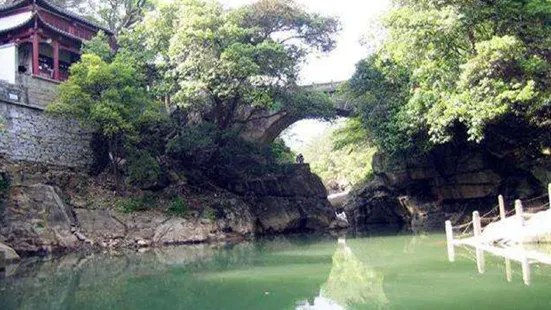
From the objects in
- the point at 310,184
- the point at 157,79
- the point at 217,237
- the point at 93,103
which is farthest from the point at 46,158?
the point at 310,184

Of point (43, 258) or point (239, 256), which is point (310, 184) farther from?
point (43, 258)

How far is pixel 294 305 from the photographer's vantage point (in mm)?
8664

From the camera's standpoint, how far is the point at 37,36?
25828mm

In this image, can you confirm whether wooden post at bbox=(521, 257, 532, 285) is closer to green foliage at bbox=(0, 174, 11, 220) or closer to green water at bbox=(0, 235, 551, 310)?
green water at bbox=(0, 235, 551, 310)

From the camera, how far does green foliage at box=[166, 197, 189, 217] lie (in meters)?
23.8

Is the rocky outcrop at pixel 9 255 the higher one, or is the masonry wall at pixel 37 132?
the masonry wall at pixel 37 132

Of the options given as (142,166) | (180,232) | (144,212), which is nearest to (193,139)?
(142,166)

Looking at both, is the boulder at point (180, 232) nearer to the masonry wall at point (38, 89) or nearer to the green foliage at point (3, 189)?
the green foliage at point (3, 189)

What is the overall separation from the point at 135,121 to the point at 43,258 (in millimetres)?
6669

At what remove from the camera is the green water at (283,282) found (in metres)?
8.72

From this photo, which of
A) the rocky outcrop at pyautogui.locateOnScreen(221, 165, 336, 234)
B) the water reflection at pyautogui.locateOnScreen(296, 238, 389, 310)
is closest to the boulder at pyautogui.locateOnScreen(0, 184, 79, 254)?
the rocky outcrop at pyautogui.locateOnScreen(221, 165, 336, 234)

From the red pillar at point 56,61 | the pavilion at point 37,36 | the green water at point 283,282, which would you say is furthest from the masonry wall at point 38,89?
the green water at point 283,282

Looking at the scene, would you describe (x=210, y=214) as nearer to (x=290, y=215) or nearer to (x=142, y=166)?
(x=142, y=166)

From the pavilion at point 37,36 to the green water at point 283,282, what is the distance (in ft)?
37.7
